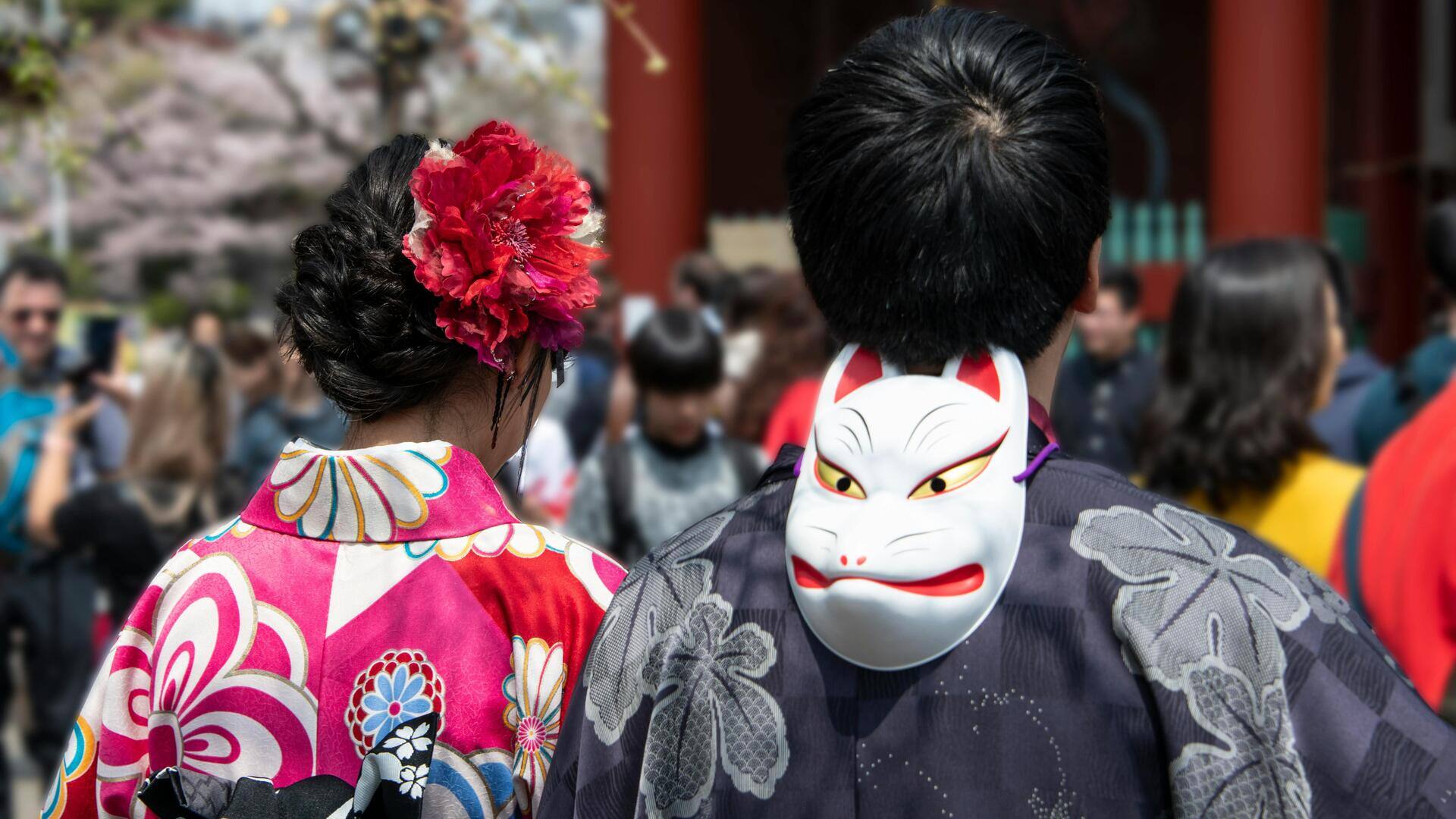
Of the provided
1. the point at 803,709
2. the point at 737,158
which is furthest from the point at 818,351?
the point at 737,158

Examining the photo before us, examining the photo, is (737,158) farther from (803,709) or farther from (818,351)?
(803,709)

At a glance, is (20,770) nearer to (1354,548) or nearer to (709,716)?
(1354,548)

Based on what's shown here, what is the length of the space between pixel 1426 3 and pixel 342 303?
1098 cm

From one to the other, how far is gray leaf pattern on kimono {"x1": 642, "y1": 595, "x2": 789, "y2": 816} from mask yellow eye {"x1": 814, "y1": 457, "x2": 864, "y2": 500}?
143mm

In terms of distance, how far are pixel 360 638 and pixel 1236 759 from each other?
35.0 inches

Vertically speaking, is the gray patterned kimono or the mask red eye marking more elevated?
the mask red eye marking

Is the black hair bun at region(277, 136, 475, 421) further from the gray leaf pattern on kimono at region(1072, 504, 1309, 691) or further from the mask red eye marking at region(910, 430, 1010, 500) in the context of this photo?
the gray leaf pattern on kimono at region(1072, 504, 1309, 691)

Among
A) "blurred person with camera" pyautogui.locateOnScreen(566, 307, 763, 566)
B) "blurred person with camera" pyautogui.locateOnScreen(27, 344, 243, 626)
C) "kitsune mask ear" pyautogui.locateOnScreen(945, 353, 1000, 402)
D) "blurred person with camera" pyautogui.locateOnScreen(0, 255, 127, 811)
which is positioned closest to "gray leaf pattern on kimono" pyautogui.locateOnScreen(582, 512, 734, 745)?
"kitsune mask ear" pyautogui.locateOnScreen(945, 353, 1000, 402)

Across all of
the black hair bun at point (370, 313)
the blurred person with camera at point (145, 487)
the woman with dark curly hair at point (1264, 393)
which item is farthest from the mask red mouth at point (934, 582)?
the blurred person with camera at point (145, 487)

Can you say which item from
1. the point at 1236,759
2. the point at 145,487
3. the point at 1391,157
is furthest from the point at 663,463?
the point at 1391,157

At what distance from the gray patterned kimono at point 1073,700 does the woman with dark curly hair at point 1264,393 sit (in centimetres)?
161

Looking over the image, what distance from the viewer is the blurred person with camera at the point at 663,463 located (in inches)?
159

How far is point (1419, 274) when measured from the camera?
11.1 metres

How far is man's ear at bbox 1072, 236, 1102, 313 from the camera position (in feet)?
4.52
